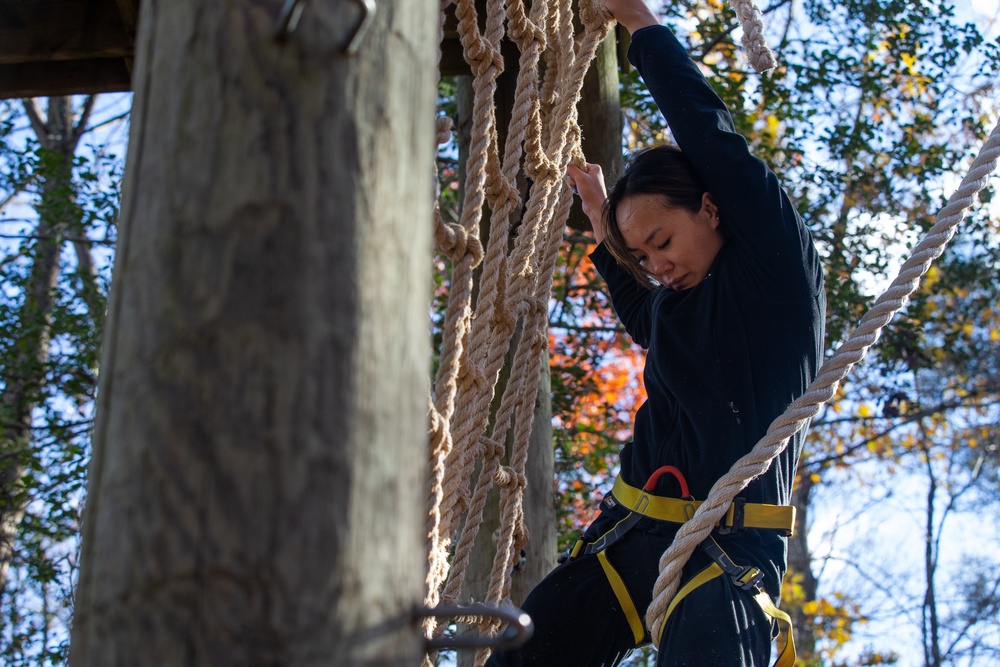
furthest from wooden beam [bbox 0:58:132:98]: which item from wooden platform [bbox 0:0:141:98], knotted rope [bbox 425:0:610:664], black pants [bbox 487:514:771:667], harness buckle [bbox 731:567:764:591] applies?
harness buckle [bbox 731:567:764:591]

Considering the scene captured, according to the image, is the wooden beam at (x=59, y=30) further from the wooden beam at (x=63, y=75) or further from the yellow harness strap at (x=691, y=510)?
the yellow harness strap at (x=691, y=510)

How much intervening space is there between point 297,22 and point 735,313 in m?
0.95

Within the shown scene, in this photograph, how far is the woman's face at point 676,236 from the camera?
152cm

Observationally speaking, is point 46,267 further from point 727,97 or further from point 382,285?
point 382,285

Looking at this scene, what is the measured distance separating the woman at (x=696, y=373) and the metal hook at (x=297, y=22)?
86cm

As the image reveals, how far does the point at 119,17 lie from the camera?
2316 millimetres

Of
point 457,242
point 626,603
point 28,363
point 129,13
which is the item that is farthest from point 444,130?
point 28,363

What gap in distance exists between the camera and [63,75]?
249cm

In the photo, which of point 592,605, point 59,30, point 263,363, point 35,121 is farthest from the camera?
point 35,121

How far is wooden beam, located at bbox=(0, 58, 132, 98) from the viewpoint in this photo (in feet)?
8.14

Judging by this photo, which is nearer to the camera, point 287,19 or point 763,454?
point 287,19

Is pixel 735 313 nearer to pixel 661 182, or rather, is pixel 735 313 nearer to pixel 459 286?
pixel 661 182

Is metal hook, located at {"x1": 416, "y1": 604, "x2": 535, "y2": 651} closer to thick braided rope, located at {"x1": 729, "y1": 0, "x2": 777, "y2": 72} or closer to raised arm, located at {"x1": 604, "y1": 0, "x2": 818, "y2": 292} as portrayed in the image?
raised arm, located at {"x1": 604, "y1": 0, "x2": 818, "y2": 292}

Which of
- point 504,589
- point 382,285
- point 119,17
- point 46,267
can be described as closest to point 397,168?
point 382,285
